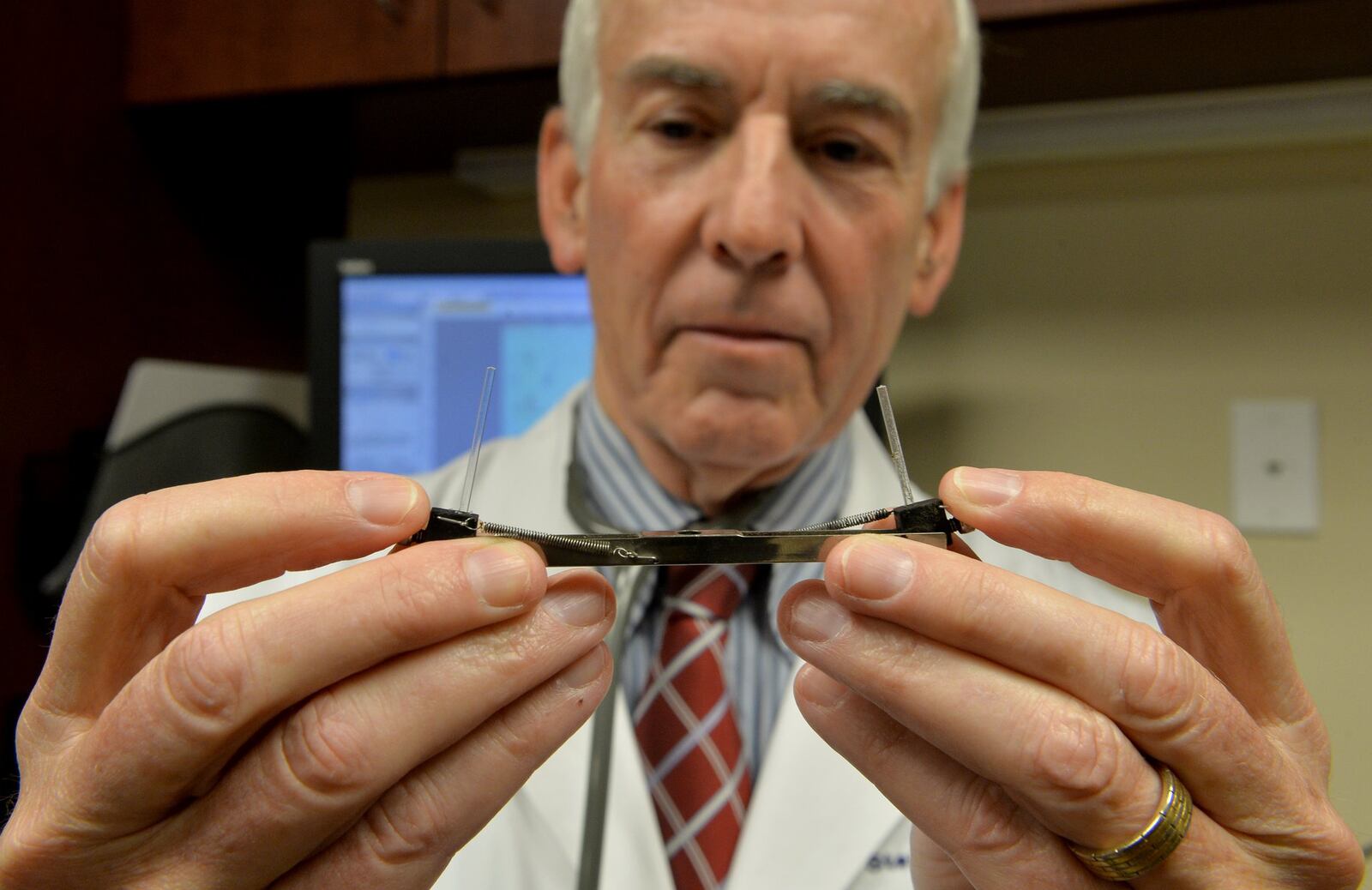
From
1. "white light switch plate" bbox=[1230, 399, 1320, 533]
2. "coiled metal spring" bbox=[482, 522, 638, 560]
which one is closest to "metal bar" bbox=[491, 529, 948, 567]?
"coiled metal spring" bbox=[482, 522, 638, 560]

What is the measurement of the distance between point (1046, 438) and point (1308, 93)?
1.41 ft

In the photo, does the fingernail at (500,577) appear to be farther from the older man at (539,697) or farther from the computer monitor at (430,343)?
the computer monitor at (430,343)

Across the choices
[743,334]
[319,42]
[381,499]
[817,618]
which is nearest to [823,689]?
[817,618]

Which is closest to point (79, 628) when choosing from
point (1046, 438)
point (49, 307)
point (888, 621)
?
point (888, 621)

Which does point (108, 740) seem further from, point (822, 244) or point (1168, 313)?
point (1168, 313)

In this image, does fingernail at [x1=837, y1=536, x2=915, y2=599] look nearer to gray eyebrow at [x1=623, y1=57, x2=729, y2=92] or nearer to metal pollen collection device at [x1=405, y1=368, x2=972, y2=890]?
metal pollen collection device at [x1=405, y1=368, x2=972, y2=890]

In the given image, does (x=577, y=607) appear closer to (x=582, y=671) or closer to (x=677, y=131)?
(x=582, y=671)

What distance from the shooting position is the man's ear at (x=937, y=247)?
83cm

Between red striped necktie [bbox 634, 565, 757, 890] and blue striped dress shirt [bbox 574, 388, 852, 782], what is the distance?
18mm

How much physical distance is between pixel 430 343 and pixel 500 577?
75 cm

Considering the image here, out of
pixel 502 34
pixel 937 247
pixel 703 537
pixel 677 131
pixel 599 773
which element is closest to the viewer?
pixel 703 537

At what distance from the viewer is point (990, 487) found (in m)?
0.38

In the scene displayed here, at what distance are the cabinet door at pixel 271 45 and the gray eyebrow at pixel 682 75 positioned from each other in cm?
41

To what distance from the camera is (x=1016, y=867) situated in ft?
1.25
